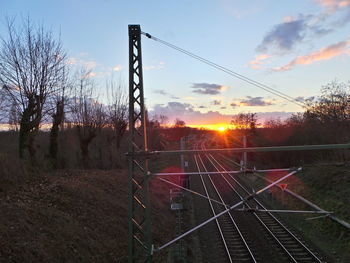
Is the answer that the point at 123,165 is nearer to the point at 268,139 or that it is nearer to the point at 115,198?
the point at 115,198

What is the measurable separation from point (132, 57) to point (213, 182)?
999 inches

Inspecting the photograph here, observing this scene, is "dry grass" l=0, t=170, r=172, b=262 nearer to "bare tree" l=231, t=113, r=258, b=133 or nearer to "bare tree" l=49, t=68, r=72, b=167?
"bare tree" l=49, t=68, r=72, b=167

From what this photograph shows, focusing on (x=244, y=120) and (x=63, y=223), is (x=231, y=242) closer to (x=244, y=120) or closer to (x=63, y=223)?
(x=63, y=223)

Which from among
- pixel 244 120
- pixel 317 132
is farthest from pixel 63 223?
pixel 244 120

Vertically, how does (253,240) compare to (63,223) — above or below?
below

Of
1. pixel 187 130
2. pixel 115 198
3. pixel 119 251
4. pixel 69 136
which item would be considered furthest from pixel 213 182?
pixel 187 130

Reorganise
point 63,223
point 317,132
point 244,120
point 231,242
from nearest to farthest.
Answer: point 63,223 < point 231,242 < point 317,132 < point 244,120

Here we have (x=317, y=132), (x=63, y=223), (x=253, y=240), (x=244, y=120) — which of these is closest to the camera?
(x=63, y=223)

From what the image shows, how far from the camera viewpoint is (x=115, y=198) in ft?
65.7

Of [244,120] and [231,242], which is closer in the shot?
[231,242]

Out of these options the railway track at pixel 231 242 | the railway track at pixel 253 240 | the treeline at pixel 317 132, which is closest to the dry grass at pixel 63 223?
the railway track at pixel 231 242

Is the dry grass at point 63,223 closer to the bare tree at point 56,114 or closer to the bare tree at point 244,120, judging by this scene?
the bare tree at point 56,114

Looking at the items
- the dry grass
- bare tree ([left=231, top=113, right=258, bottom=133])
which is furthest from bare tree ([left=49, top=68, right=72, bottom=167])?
bare tree ([left=231, top=113, right=258, bottom=133])

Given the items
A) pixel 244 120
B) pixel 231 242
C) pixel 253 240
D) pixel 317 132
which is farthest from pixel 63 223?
pixel 244 120
